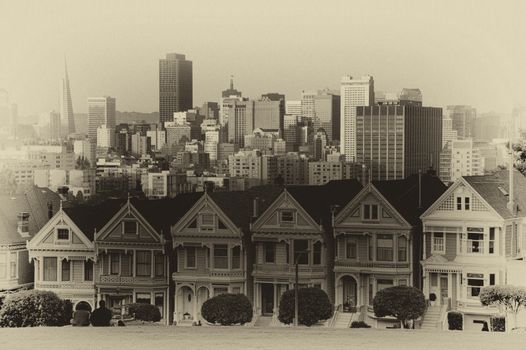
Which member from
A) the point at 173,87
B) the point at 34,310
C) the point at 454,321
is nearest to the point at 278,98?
the point at 173,87

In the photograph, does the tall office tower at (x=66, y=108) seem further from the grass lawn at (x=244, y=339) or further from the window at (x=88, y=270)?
the grass lawn at (x=244, y=339)

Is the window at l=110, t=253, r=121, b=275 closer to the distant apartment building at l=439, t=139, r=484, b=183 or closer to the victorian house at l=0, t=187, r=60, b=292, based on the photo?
the victorian house at l=0, t=187, r=60, b=292

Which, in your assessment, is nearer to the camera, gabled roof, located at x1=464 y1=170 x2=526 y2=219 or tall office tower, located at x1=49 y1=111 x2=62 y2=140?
gabled roof, located at x1=464 y1=170 x2=526 y2=219

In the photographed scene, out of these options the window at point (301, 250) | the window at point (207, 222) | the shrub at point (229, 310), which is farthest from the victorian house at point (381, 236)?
the window at point (207, 222)

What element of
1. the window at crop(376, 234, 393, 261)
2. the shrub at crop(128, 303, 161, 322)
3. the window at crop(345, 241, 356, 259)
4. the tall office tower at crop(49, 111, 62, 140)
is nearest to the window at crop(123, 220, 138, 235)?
the shrub at crop(128, 303, 161, 322)

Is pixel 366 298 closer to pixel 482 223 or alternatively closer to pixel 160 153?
pixel 482 223
